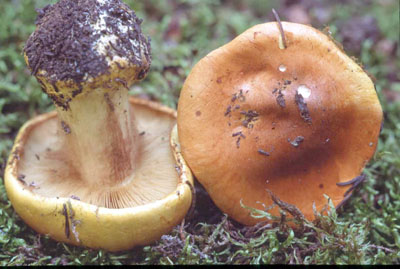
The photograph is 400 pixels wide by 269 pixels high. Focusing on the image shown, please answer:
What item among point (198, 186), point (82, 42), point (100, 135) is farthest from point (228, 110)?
point (82, 42)

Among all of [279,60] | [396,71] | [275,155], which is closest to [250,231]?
[275,155]

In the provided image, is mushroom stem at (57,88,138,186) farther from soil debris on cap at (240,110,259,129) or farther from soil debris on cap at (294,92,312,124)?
soil debris on cap at (294,92,312,124)

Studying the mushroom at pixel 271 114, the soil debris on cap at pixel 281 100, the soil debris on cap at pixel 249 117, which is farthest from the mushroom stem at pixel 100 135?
the soil debris on cap at pixel 281 100

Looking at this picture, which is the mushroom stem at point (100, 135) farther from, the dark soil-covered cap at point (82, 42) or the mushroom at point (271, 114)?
the mushroom at point (271, 114)

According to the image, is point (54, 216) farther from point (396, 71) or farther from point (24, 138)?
point (396, 71)

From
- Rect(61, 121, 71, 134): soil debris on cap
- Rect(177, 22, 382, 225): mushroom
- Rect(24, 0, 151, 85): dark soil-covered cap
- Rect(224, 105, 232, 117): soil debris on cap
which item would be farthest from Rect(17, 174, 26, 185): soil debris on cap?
Rect(224, 105, 232, 117): soil debris on cap

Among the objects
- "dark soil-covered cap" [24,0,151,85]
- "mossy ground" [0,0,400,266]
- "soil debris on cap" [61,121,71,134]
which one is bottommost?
"mossy ground" [0,0,400,266]
